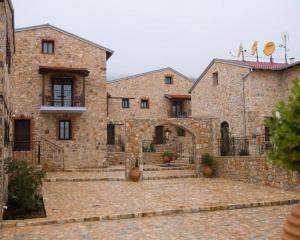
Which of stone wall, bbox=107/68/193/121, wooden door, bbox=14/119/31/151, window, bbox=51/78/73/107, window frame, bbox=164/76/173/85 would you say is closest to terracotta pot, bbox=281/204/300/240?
wooden door, bbox=14/119/31/151

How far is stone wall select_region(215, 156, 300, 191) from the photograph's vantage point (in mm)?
11281

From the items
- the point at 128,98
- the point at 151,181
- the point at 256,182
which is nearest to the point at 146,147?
the point at 128,98

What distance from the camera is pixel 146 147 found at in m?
25.1

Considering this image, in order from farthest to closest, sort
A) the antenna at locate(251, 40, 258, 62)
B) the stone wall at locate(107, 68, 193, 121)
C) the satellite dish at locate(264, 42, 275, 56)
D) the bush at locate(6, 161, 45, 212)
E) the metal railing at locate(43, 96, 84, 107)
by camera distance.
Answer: the stone wall at locate(107, 68, 193, 121)
the antenna at locate(251, 40, 258, 62)
the satellite dish at locate(264, 42, 275, 56)
the metal railing at locate(43, 96, 84, 107)
the bush at locate(6, 161, 45, 212)

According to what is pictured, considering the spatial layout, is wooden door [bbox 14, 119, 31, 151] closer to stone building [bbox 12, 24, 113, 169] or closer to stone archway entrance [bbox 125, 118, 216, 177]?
stone building [bbox 12, 24, 113, 169]

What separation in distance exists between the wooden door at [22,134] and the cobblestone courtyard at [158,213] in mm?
6303

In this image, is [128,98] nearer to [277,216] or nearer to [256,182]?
[256,182]

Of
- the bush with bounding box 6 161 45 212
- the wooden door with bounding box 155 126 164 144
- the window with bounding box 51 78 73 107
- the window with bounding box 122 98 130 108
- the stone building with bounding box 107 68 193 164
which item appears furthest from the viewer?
the wooden door with bounding box 155 126 164 144

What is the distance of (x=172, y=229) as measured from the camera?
687 centimetres

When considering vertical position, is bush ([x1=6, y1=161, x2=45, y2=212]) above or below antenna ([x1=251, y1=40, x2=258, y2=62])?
below

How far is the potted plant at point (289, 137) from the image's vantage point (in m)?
3.65

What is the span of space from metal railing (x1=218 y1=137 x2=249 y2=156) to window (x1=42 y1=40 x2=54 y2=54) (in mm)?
10533

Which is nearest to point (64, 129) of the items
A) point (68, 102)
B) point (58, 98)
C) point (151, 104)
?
point (68, 102)

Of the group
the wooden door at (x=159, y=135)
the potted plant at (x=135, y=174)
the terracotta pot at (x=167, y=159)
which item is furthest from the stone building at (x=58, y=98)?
the wooden door at (x=159, y=135)
